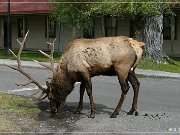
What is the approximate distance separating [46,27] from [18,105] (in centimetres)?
2291

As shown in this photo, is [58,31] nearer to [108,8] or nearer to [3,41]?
[3,41]

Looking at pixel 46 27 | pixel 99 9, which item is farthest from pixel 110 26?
pixel 99 9

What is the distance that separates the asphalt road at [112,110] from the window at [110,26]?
1471 centimetres

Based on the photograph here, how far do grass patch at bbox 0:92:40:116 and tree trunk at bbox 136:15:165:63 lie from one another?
11436 mm

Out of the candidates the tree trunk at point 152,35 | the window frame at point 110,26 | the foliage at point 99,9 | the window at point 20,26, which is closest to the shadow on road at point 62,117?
the foliage at point 99,9

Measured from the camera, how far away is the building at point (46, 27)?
29375 millimetres

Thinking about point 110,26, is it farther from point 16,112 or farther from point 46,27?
point 16,112

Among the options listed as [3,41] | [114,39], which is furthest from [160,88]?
[3,41]

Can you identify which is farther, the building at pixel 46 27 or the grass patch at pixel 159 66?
the building at pixel 46 27

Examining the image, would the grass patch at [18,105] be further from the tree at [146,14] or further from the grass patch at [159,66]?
the grass patch at [159,66]

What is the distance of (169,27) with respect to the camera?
29500mm

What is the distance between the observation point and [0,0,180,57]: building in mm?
29375

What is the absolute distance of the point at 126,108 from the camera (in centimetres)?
1188

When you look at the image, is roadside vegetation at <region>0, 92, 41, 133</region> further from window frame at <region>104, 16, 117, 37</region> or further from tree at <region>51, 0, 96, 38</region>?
window frame at <region>104, 16, 117, 37</region>
